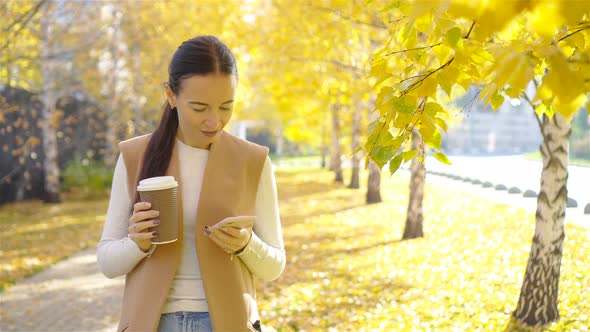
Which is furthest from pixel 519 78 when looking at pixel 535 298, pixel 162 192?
pixel 535 298

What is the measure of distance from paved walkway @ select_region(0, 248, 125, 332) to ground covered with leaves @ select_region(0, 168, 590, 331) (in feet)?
1.72

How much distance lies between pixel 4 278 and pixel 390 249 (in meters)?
6.05

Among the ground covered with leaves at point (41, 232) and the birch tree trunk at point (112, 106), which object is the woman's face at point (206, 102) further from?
the birch tree trunk at point (112, 106)

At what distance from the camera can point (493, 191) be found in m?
16.8

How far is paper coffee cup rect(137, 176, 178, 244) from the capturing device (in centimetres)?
193

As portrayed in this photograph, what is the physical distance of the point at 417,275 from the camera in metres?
7.72

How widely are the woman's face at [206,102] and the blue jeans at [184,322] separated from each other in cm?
63

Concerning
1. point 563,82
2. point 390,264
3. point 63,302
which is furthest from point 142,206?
point 390,264

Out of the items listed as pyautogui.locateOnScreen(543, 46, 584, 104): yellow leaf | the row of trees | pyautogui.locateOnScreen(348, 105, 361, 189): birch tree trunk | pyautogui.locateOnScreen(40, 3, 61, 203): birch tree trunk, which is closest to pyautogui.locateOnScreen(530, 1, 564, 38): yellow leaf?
the row of trees

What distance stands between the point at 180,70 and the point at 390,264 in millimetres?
7050

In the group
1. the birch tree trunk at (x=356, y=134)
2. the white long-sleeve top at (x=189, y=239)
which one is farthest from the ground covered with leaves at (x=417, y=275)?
the birch tree trunk at (x=356, y=134)

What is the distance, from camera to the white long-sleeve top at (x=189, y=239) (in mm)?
2080

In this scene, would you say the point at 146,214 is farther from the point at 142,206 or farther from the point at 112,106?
the point at 112,106

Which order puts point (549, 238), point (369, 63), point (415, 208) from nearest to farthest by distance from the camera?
point (369, 63) → point (549, 238) → point (415, 208)
